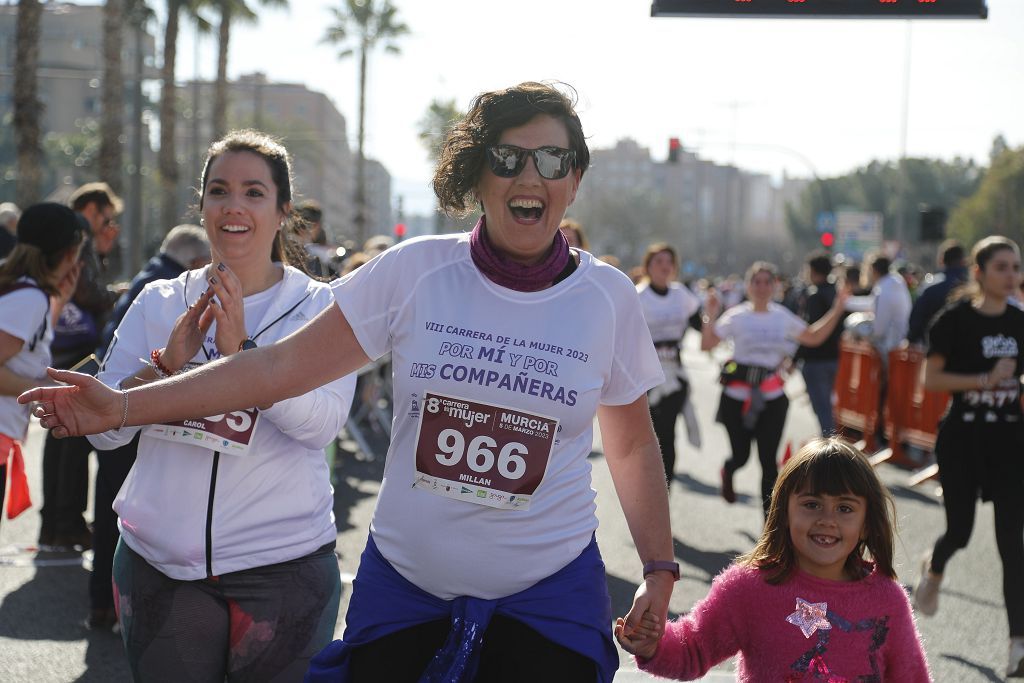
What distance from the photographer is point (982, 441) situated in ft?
19.9

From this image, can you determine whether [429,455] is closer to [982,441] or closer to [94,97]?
[982,441]

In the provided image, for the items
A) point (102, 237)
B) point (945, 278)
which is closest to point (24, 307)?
point (102, 237)

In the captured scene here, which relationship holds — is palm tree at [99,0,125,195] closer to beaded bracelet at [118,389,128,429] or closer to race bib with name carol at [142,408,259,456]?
race bib with name carol at [142,408,259,456]

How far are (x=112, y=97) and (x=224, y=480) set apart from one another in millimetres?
20085

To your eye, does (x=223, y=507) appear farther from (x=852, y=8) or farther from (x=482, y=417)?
(x=852, y=8)

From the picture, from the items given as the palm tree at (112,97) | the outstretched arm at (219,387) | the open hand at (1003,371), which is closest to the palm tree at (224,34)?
the palm tree at (112,97)

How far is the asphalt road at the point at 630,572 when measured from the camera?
18.5 ft

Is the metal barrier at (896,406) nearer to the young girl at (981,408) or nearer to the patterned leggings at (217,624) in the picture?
the young girl at (981,408)

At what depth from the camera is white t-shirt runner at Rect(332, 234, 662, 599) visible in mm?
2588

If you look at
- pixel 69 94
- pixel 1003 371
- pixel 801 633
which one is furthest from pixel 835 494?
pixel 69 94

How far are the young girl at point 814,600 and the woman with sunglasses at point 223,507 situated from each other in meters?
0.97

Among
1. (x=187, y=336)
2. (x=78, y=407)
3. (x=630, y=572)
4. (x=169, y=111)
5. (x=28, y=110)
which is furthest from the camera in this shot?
(x=169, y=111)

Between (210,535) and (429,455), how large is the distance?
0.82 meters

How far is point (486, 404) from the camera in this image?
2.58m
